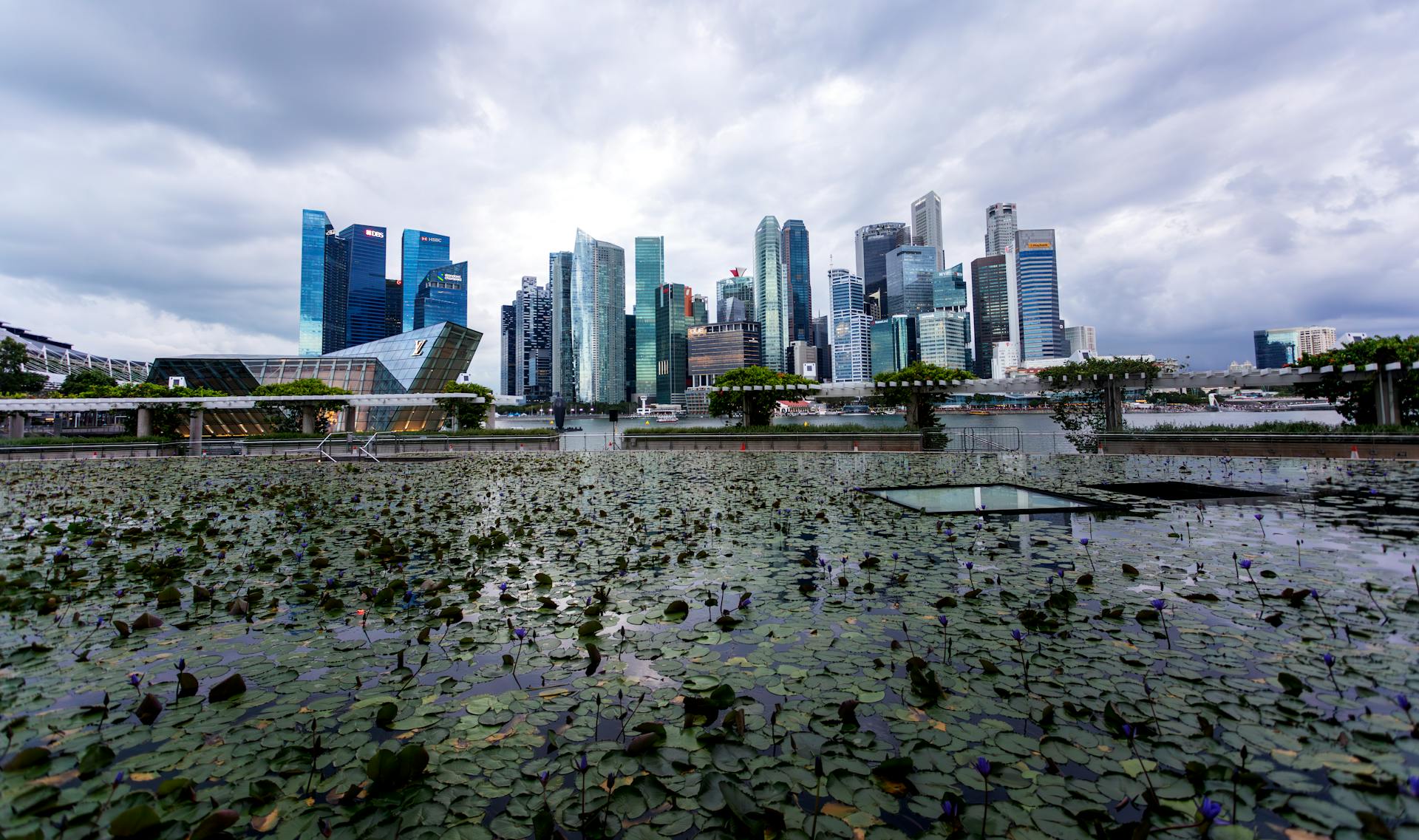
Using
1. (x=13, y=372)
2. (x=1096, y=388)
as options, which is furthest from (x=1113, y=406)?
(x=13, y=372)

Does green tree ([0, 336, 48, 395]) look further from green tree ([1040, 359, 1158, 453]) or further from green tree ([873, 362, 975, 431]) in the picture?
green tree ([1040, 359, 1158, 453])

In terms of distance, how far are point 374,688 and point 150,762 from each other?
1112 millimetres

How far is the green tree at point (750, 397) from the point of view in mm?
39938

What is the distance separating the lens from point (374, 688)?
12.6ft

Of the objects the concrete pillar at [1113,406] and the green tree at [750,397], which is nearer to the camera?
the concrete pillar at [1113,406]

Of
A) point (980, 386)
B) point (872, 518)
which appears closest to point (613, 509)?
point (872, 518)

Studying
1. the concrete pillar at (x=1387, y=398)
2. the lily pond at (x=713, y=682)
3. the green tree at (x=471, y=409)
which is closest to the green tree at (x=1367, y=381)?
the concrete pillar at (x=1387, y=398)

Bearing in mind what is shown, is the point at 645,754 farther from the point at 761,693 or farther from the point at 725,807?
the point at 761,693

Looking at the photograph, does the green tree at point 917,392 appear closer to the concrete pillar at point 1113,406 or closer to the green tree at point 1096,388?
the green tree at point 1096,388

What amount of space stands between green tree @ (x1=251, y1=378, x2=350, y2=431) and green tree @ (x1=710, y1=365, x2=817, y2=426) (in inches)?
1113

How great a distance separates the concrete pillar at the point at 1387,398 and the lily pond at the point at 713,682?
2534 centimetres

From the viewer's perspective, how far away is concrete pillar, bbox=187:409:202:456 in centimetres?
3303

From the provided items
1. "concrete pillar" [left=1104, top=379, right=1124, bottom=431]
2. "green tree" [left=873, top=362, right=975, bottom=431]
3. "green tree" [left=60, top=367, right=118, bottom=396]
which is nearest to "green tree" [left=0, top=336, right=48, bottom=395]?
"green tree" [left=60, top=367, right=118, bottom=396]

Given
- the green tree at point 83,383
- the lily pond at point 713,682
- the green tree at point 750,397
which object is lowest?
the lily pond at point 713,682
